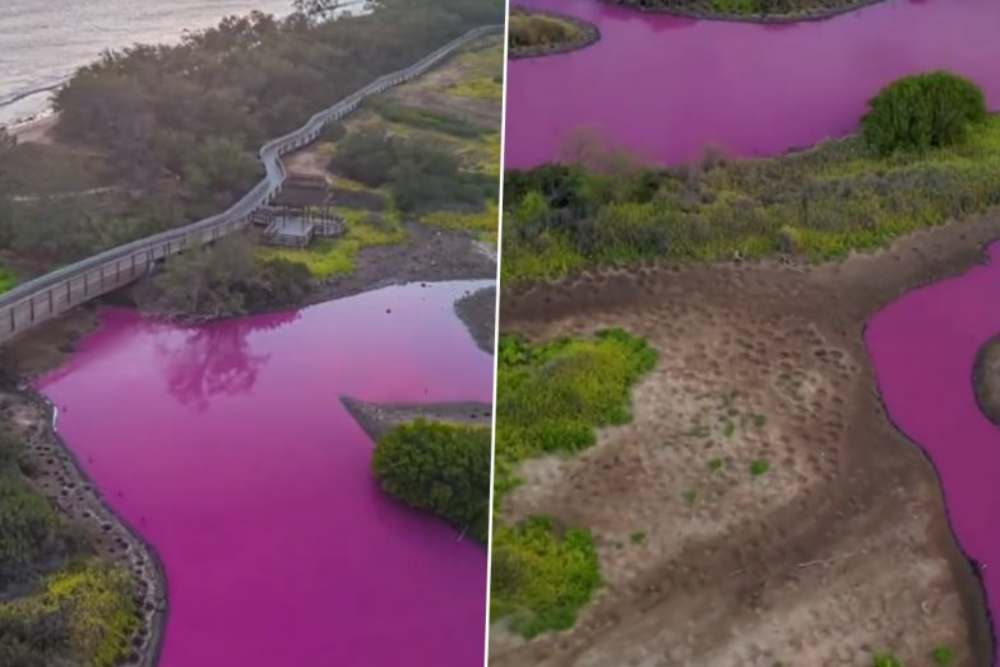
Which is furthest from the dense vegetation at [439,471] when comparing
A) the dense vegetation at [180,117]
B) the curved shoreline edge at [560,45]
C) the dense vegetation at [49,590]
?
the curved shoreline edge at [560,45]

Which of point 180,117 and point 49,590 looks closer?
point 49,590

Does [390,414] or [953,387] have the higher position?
[390,414]

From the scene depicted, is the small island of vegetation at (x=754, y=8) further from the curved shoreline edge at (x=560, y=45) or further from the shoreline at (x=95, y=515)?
the shoreline at (x=95, y=515)

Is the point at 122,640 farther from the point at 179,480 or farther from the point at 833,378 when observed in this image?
the point at 833,378

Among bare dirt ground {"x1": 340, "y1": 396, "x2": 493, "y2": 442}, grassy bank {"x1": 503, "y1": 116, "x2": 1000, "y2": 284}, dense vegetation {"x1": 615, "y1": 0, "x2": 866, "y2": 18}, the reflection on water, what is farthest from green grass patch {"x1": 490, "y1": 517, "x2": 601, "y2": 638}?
dense vegetation {"x1": 615, "y1": 0, "x2": 866, "y2": 18}

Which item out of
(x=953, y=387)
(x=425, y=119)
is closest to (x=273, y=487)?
(x=425, y=119)

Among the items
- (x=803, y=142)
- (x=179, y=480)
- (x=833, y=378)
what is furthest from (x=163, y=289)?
(x=803, y=142)

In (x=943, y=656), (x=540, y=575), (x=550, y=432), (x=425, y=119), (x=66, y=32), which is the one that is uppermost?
(x=66, y=32)

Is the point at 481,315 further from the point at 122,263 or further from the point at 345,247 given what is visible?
the point at 122,263
